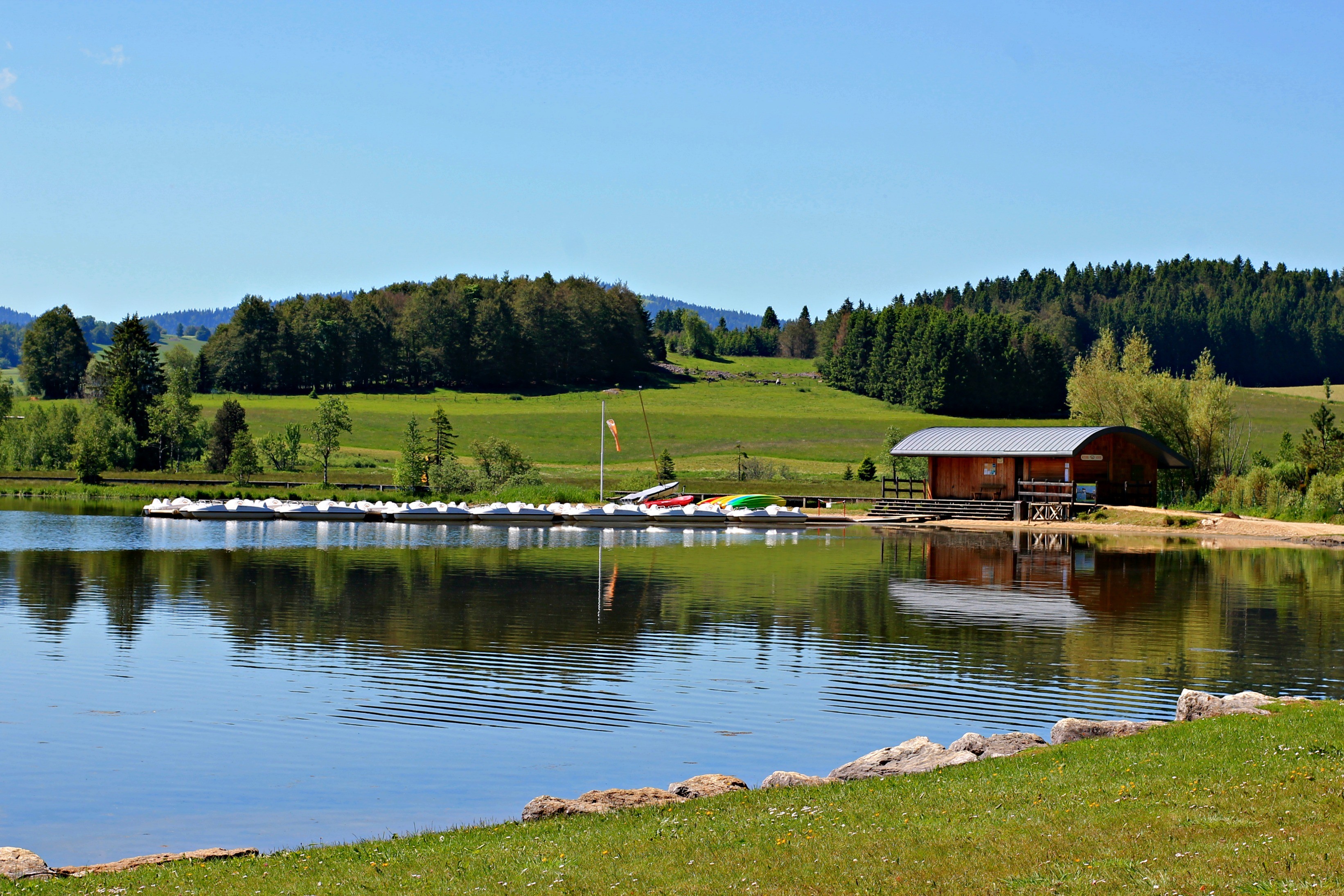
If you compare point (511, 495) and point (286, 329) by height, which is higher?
point (286, 329)

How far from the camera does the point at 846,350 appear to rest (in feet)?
527

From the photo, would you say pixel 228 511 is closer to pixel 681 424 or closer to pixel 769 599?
pixel 769 599

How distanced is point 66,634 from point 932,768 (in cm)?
1694

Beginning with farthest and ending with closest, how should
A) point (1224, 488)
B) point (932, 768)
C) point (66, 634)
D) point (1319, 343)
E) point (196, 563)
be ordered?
point (1319, 343)
point (1224, 488)
point (196, 563)
point (66, 634)
point (932, 768)

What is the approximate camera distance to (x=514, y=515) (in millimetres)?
58031

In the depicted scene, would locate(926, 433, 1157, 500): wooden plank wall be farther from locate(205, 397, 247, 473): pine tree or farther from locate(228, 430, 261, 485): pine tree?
locate(205, 397, 247, 473): pine tree

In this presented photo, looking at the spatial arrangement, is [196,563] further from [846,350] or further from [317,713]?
[846,350]

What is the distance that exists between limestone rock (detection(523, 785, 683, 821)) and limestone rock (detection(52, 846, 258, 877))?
2.28m

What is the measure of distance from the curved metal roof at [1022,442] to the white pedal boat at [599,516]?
1368cm

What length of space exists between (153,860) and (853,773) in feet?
20.4

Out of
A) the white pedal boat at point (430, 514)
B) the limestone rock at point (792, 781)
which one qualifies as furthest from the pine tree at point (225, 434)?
the limestone rock at point (792, 781)

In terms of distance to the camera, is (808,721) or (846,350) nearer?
(808,721)

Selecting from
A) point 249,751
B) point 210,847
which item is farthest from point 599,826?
point 249,751

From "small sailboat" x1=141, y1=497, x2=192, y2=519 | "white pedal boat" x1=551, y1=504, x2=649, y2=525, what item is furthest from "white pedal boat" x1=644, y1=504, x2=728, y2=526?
"small sailboat" x1=141, y1=497, x2=192, y2=519
